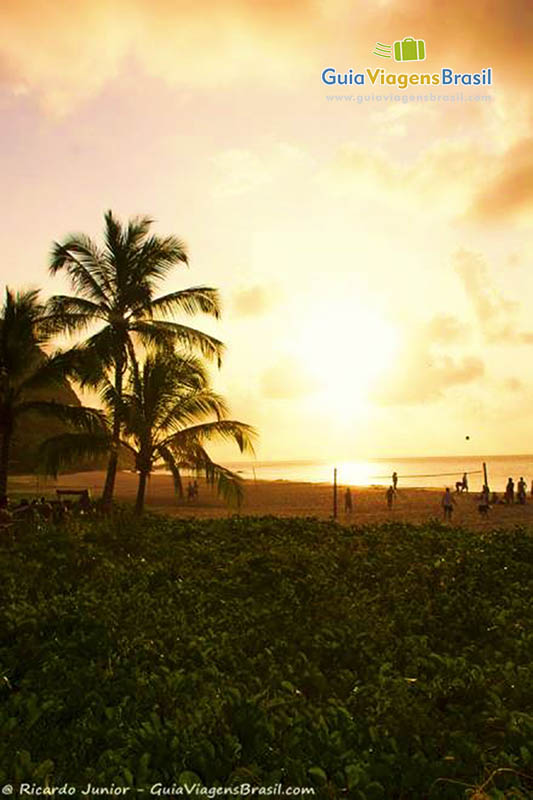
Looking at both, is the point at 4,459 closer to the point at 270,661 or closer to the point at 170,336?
the point at 170,336

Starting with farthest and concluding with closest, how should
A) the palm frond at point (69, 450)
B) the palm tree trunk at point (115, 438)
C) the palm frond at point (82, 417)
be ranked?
the palm frond at point (82, 417), the palm tree trunk at point (115, 438), the palm frond at point (69, 450)

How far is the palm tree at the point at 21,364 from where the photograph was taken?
1823 cm

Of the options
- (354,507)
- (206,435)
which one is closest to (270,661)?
(206,435)

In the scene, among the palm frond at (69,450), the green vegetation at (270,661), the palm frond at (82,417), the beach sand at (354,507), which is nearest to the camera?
the green vegetation at (270,661)

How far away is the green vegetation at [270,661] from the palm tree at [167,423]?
6.97 metres

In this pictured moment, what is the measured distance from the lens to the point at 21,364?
18.5 meters

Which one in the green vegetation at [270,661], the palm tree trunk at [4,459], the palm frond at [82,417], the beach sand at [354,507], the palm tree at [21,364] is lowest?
the green vegetation at [270,661]

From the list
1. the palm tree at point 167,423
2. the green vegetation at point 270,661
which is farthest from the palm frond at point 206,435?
the green vegetation at point 270,661

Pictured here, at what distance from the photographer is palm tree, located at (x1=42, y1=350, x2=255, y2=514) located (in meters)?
17.0

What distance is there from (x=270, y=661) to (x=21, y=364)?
15.4 meters

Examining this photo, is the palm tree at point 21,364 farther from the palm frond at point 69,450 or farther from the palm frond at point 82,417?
the palm frond at point 69,450

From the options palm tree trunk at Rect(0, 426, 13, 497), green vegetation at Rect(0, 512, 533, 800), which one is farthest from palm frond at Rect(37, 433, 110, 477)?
green vegetation at Rect(0, 512, 533, 800)

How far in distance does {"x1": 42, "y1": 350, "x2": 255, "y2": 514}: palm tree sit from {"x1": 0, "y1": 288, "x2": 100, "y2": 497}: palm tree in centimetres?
188

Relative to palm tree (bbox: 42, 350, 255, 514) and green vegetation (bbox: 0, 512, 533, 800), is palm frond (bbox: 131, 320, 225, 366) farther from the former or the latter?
green vegetation (bbox: 0, 512, 533, 800)
